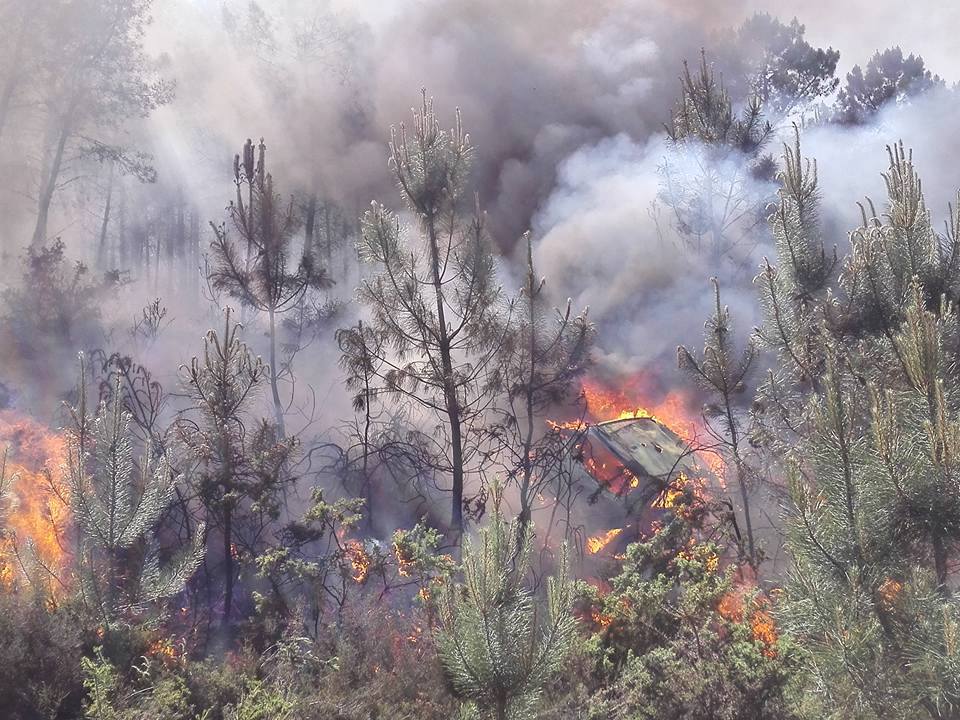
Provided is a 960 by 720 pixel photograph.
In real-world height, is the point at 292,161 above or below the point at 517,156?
below

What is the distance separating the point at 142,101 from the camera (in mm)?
12109

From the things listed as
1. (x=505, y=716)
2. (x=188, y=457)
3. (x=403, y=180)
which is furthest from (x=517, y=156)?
(x=505, y=716)

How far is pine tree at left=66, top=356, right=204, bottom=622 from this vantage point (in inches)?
232

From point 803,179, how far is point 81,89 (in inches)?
451

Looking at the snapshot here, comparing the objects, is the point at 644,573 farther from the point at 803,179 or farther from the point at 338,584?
the point at 803,179

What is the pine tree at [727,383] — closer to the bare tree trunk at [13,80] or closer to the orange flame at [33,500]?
the orange flame at [33,500]

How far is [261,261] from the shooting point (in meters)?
10.4

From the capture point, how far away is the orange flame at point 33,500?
25.2ft

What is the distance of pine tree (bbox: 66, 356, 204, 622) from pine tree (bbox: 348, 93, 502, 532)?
11.0 ft

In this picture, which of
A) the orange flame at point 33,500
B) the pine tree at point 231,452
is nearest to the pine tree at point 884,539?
the pine tree at point 231,452

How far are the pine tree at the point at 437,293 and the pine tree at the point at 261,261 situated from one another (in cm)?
184

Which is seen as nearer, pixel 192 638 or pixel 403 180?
pixel 192 638

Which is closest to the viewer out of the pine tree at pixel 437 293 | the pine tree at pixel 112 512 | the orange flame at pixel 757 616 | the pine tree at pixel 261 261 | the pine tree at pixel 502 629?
the pine tree at pixel 502 629

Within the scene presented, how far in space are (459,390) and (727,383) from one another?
3.34 metres
